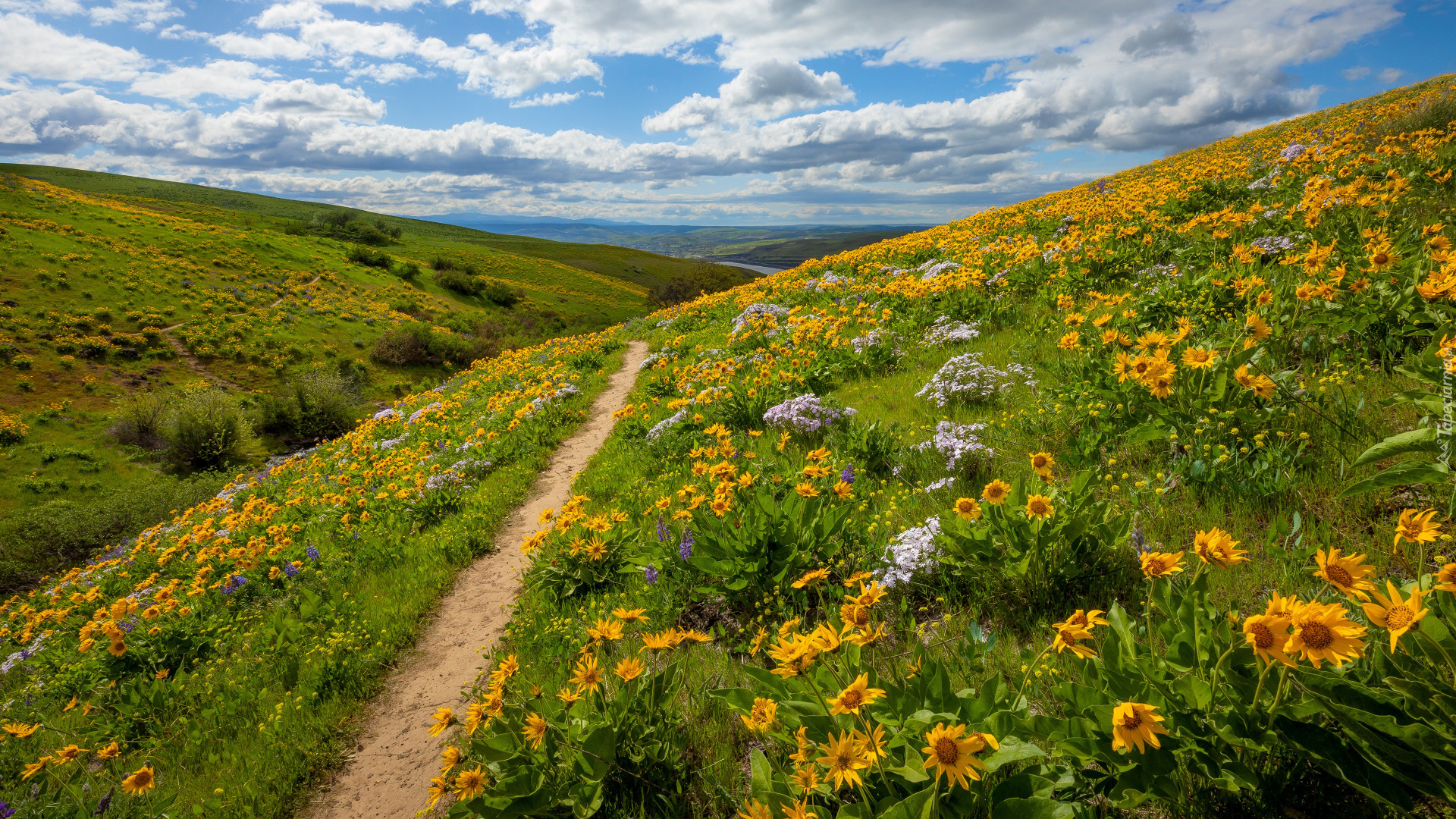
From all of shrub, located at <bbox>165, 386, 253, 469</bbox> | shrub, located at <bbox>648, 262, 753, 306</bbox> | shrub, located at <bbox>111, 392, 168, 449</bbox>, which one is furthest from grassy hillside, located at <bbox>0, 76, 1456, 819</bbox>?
shrub, located at <bbox>648, 262, 753, 306</bbox>

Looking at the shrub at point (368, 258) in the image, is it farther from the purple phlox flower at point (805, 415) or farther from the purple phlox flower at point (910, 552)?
the purple phlox flower at point (910, 552)

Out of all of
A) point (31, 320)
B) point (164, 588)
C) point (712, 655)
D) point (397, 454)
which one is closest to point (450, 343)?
point (31, 320)

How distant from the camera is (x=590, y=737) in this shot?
9.19ft

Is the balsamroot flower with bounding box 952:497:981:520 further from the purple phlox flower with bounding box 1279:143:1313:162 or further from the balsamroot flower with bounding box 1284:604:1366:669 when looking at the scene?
the purple phlox flower with bounding box 1279:143:1313:162

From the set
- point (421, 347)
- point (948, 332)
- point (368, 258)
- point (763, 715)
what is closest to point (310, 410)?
point (421, 347)

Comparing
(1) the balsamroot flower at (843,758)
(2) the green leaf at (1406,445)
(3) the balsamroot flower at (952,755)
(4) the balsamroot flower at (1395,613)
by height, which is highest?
(2) the green leaf at (1406,445)

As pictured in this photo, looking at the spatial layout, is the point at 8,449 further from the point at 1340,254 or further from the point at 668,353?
the point at 1340,254

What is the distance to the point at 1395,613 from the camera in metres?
1.74

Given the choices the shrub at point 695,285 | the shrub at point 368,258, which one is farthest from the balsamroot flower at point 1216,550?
the shrub at point 368,258

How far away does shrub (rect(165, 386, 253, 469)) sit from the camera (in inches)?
1114

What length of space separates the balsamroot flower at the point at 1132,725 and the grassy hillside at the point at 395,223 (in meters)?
125

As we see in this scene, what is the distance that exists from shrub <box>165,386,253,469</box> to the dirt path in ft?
102

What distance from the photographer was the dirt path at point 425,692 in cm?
413

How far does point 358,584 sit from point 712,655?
5725mm
